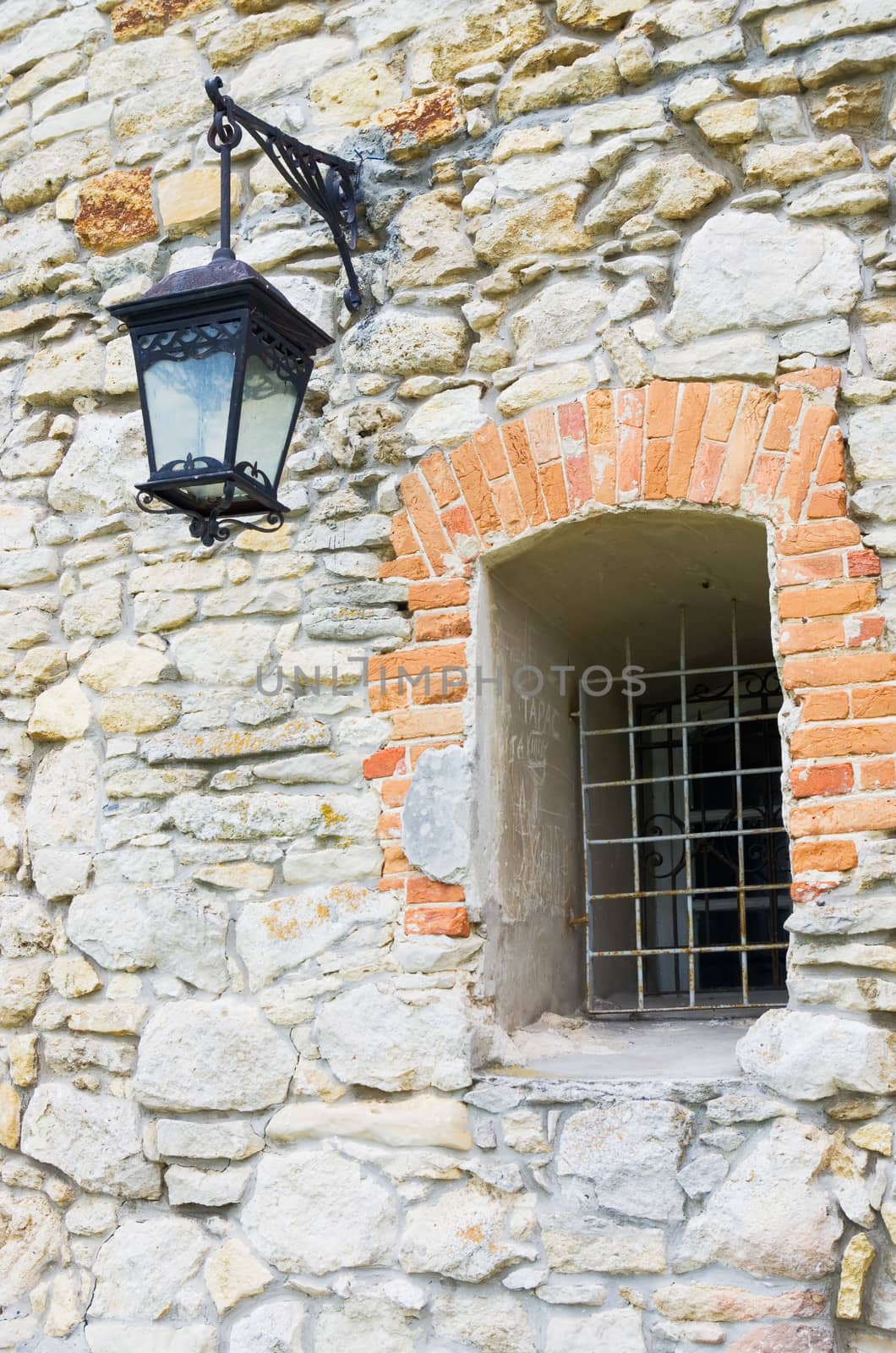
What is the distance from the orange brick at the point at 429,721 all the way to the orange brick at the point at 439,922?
412 millimetres

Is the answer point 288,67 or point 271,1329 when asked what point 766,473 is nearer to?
point 288,67

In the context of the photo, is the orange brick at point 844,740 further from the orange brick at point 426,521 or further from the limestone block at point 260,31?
the limestone block at point 260,31

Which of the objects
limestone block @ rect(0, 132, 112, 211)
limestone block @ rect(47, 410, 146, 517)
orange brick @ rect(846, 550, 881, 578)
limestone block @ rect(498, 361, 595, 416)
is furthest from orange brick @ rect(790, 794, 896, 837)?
limestone block @ rect(0, 132, 112, 211)

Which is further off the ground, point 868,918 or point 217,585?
point 217,585

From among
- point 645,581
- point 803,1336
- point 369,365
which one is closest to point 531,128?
point 369,365

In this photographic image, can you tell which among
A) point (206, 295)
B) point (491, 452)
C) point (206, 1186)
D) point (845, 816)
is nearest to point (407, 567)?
point (491, 452)

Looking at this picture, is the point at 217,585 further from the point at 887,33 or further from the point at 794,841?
the point at 887,33

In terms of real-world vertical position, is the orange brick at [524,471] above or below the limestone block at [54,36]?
below

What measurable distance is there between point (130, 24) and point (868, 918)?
132 inches

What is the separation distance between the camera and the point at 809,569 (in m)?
2.77

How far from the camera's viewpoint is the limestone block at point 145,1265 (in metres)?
2.99

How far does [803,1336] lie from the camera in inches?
97.3

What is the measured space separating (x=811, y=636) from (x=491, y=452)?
0.89 meters

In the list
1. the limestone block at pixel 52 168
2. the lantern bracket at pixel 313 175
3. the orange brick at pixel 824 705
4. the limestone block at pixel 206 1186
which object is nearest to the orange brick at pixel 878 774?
the orange brick at pixel 824 705
